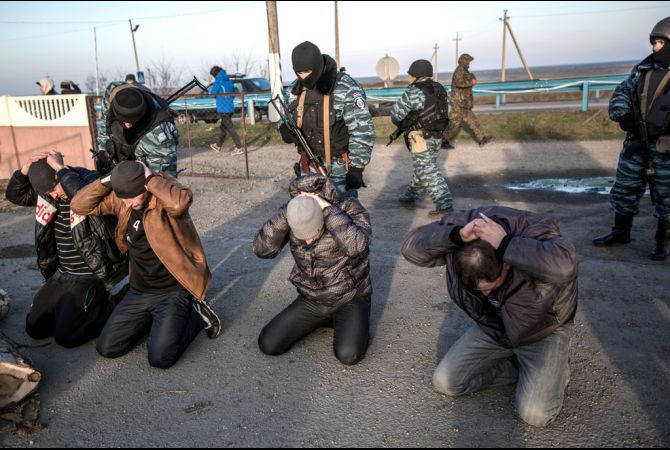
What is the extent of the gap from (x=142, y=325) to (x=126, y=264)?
62 centimetres

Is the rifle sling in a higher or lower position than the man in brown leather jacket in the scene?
higher

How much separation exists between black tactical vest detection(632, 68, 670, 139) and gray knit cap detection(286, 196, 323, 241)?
3314 mm

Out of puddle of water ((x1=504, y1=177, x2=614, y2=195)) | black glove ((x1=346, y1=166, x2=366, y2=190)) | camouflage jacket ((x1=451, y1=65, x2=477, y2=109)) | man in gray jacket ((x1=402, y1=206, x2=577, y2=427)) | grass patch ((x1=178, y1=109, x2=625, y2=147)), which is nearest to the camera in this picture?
man in gray jacket ((x1=402, y1=206, x2=577, y2=427))

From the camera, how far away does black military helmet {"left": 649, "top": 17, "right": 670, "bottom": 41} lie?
4.38 m

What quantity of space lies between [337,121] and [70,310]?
2.51 m

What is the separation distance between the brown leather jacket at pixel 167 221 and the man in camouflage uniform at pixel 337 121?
4.51ft

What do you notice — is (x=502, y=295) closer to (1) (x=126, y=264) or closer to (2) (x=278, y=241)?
(2) (x=278, y=241)

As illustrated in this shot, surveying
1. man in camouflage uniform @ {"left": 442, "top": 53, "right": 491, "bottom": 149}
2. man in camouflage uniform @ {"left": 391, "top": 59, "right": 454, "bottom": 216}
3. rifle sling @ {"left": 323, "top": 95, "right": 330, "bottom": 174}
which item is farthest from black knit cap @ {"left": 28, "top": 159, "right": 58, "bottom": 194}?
man in camouflage uniform @ {"left": 442, "top": 53, "right": 491, "bottom": 149}

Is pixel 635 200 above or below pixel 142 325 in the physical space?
above

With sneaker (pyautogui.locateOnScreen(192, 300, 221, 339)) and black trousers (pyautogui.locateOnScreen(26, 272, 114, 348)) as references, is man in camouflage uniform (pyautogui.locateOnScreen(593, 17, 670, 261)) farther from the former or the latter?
black trousers (pyautogui.locateOnScreen(26, 272, 114, 348))

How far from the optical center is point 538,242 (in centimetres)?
241

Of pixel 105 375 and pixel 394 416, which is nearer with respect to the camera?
pixel 394 416

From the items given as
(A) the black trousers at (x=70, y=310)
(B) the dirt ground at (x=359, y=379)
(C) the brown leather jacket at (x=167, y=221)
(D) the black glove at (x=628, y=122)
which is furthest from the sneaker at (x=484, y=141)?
(A) the black trousers at (x=70, y=310)

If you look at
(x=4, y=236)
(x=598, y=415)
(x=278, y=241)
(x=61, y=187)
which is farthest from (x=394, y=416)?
(x=4, y=236)
